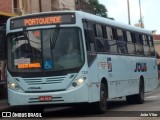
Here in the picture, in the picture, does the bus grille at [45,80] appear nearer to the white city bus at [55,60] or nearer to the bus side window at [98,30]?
the white city bus at [55,60]

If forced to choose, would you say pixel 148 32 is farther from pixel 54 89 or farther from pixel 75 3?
pixel 75 3

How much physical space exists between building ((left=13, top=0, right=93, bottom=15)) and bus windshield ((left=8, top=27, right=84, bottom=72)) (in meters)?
21.7

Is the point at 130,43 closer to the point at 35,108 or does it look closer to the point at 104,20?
the point at 104,20

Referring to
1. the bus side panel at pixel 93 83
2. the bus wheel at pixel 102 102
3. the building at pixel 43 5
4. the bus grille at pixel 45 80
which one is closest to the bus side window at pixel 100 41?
the bus side panel at pixel 93 83

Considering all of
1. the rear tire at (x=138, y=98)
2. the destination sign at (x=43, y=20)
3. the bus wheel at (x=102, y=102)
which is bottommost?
the rear tire at (x=138, y=98)

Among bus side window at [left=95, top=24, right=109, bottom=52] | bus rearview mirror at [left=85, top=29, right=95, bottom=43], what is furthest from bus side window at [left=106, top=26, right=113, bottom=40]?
bus rearview mirror at [left=85, top=29, right=95, bottom=43]

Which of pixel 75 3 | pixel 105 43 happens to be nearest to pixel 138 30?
pixel 105 43

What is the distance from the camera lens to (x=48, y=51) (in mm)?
16359

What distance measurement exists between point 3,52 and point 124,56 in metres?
5.75

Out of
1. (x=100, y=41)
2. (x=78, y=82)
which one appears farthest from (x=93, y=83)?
(x=100, y=41)

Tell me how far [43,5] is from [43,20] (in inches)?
1231

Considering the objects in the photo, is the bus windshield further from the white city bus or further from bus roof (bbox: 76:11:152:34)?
bus roof (bbox: 76:11:152:34)

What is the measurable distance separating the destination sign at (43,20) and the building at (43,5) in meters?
21.3

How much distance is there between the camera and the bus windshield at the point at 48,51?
16219mm
